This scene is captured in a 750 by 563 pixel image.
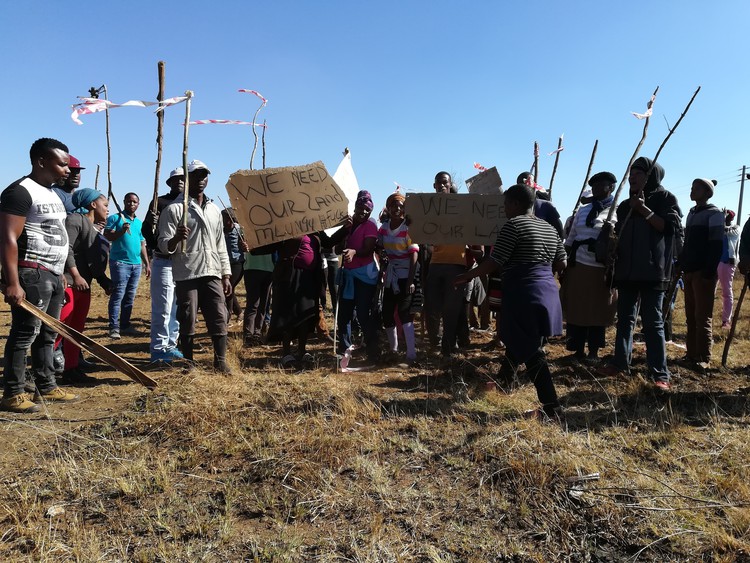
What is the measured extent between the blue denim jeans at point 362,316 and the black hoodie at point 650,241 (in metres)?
2.47

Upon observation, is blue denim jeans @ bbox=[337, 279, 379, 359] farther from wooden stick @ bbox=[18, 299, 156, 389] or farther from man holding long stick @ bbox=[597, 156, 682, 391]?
man holding long stick @ bbox=[597, 156, 682, 391]

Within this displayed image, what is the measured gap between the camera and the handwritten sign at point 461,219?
210 inches

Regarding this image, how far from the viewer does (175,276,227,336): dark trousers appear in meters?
4.84

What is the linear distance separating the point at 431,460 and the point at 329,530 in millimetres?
893

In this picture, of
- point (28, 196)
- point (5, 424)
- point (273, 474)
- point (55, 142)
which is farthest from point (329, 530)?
point (55, 142)

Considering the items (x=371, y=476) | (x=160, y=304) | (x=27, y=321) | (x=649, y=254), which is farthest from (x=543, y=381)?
(x=160, y=304)

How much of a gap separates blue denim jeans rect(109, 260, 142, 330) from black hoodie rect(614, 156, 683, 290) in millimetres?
6247

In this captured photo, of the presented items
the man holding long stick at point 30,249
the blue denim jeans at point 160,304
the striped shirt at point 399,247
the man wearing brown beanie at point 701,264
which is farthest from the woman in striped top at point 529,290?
the blue denim jeans at point 160,304

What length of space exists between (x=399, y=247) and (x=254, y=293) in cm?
261

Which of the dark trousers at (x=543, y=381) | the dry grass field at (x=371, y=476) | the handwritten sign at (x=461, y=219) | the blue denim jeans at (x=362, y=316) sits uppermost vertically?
the handwritten sign at (x=461, y=219)

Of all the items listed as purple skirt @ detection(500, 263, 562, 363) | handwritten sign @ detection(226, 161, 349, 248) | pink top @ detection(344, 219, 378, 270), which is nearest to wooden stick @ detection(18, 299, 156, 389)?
handwritten sign @ detection(226, 161, 349, 248)

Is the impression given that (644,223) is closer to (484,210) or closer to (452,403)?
(484,210)

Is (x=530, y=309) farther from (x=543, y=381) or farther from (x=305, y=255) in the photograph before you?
(x=305, y=255)

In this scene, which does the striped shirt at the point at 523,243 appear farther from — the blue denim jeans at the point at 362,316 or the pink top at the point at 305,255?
the pink top at the point at 305,255
